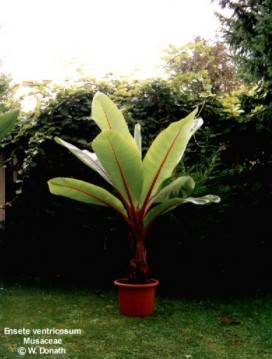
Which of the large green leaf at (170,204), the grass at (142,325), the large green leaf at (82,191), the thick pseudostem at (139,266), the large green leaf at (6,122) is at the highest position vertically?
the large green leaf at (6,122)

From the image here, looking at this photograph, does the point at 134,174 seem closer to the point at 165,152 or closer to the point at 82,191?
the point at 165,152

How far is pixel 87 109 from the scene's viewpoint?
458cm

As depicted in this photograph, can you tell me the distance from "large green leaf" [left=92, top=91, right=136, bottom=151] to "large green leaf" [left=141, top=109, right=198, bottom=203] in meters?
0.19

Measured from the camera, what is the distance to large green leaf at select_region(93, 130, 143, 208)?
9.89 ft

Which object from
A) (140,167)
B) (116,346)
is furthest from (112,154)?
(116,346)

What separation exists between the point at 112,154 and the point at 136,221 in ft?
1.98

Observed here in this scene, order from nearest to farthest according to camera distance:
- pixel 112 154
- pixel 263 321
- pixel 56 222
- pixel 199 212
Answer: pixel 112 154 → pixel 263 321 → pixel 199 212 → pixel 56 222

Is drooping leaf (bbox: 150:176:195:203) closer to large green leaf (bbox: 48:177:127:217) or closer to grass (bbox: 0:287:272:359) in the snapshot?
large green leaf (bbox: 48:177:127:217)

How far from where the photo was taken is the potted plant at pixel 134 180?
3.12 m

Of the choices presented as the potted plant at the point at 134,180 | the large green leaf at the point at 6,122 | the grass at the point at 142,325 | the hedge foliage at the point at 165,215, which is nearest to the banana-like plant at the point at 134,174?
the potted plant at the point at 134,180

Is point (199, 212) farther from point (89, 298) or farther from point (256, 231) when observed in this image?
point (89, 298)

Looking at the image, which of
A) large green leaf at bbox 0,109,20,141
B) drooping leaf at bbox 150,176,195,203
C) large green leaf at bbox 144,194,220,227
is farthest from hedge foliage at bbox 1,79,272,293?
large green leaf at bbox 0,109,20,141

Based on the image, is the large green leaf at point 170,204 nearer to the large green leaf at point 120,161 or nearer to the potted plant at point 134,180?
the potted plant at point 134,180

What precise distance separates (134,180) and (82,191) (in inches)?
15.7
